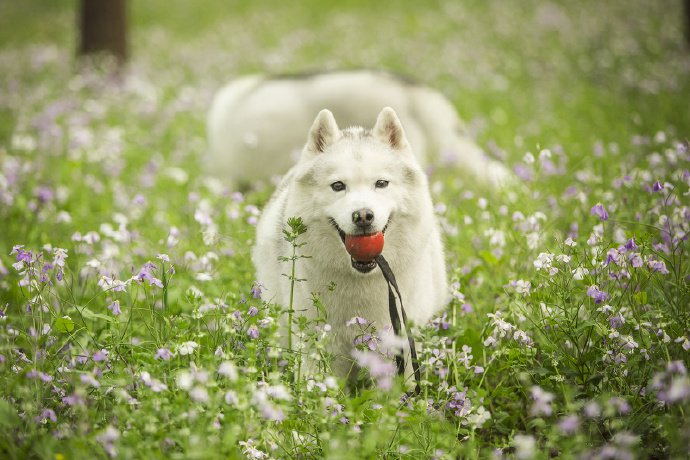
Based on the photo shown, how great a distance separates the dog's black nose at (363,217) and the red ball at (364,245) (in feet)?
0.31

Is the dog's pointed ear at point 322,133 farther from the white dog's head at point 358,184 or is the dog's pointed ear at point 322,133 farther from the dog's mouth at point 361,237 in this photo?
the dog's mouth at point 361,237

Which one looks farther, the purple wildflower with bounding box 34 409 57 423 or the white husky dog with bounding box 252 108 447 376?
the white husky dog with bounding box 252 108 447 376

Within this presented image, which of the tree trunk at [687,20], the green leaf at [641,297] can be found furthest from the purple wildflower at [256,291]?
the tree trunk at [687,20]

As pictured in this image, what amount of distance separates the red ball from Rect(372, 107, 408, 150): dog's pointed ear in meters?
0.64

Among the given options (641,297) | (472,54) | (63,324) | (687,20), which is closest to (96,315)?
(63,324)

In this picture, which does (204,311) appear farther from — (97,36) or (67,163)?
(97,36)

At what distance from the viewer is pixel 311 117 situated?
702 centimetres

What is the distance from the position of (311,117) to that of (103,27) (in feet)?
20.5

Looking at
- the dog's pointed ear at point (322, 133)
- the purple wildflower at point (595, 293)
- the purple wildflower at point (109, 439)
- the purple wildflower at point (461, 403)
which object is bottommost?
the purple wildflower at point (461, 403)

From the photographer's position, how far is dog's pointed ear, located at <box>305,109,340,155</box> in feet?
11.1

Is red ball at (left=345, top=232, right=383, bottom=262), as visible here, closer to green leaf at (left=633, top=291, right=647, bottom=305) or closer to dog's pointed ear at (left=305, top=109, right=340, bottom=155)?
dog's pointed ear at (left=305, top=109, right=340, bottom=155)

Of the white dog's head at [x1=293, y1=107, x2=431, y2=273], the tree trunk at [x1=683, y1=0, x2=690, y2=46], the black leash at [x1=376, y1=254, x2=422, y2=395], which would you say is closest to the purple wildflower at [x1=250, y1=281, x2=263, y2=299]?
the white dog's head at [x1=293, y1=107, x2=431, y2=273]

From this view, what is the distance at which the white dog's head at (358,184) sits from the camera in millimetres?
3123

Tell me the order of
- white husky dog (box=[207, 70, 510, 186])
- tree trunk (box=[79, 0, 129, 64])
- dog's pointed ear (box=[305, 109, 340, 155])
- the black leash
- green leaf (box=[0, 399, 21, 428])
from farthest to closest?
tree trunk (box=[79, 0, 129, 64]), white husky dog (box=[207, 70, 510, 186]), dog's pointed ear (box=[305, 109, 340, 155]), the black leash, green leaf (box=[0, 399, 21, 428])
